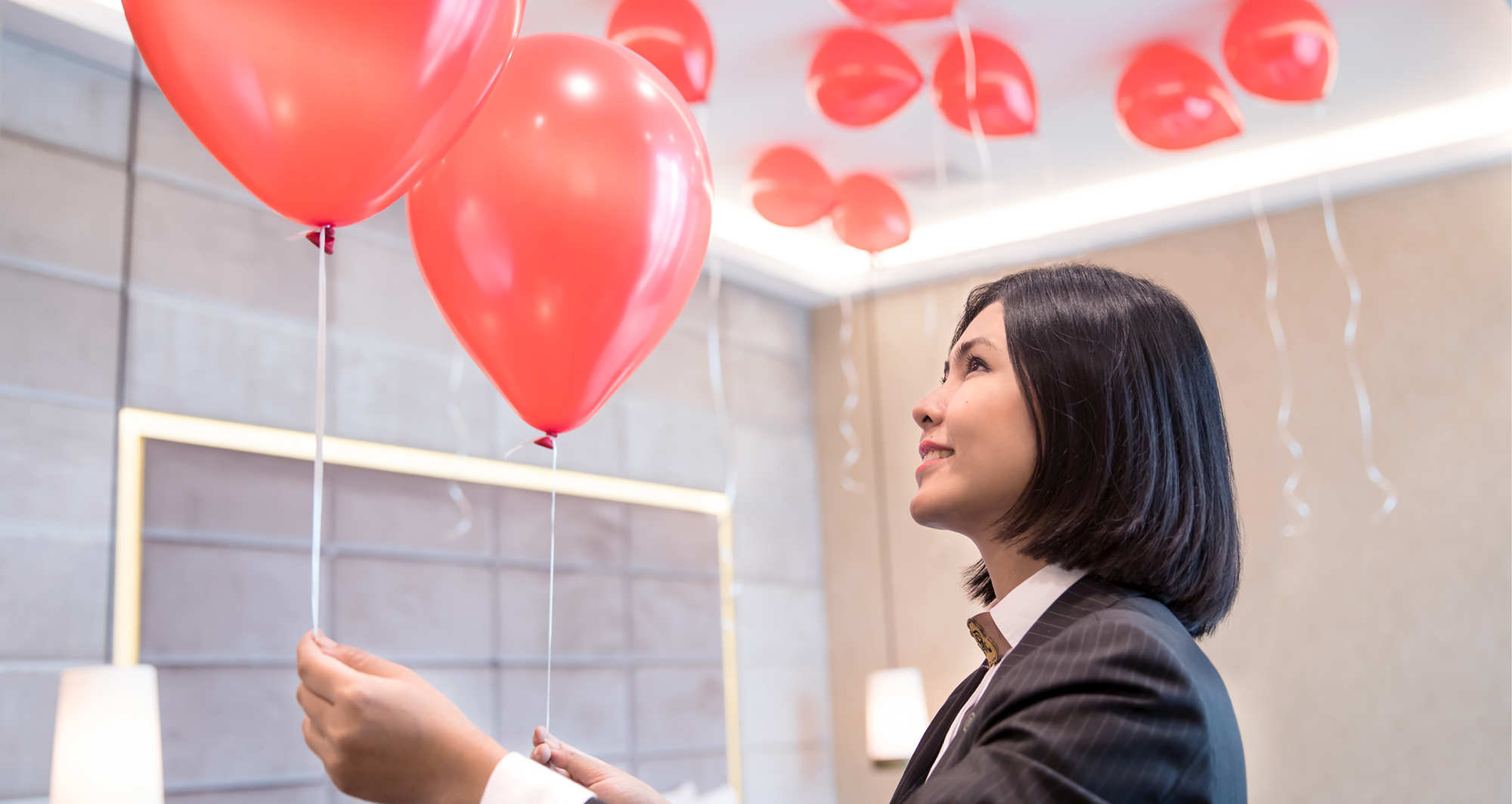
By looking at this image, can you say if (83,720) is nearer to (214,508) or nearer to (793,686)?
(214,508)

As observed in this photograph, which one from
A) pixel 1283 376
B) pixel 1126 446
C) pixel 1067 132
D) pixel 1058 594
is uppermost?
pixel 1067 132

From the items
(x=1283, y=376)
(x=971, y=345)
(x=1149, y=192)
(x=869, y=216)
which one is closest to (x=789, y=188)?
(x=869, y=216)

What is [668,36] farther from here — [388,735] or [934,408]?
[388,735]

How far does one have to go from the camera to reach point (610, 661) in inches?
148

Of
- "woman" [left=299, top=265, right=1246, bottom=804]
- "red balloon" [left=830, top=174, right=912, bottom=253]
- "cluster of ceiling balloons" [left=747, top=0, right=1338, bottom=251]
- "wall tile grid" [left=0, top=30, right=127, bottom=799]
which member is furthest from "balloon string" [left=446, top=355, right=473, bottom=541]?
"woman" [left=299, top=265, right=1246, bottom=804]

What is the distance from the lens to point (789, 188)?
10.9ft

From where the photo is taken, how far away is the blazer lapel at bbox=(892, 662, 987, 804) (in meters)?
0.93

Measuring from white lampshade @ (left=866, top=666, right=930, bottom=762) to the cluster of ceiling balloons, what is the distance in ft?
6.64

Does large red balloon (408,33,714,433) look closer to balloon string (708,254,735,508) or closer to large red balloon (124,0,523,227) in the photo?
large red balloon (124,0,523,227)

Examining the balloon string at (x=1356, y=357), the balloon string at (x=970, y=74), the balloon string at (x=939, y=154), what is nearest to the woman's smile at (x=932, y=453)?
the balloon string at (x=970, y=74)

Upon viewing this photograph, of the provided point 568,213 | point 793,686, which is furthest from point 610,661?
point 568,213

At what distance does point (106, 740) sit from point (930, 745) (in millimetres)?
1724

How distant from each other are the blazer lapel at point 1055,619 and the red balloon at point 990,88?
2209 millimetres

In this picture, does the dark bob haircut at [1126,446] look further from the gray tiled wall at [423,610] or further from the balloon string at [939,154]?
the balloon string at [939,154]
